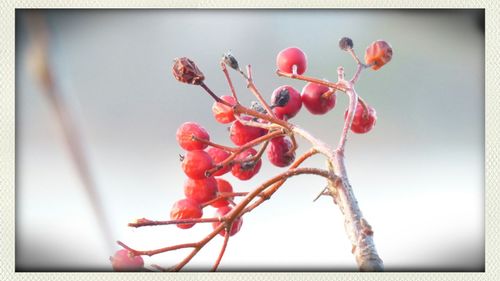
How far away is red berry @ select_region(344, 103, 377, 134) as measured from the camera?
853 millimetres

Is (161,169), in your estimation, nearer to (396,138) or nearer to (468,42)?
(396,138)

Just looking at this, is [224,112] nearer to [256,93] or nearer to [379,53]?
[256,93]

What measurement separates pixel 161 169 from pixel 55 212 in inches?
8.9

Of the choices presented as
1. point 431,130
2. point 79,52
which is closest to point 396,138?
point 431,130

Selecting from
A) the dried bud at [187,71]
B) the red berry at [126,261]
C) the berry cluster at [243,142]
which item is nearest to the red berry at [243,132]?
the berry cluster at [243,142]

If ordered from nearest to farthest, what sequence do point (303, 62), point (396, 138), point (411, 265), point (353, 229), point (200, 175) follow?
point (353, 229) < point (200, 175) < point (303, 62) < point (411, 265) < point (396, 138)

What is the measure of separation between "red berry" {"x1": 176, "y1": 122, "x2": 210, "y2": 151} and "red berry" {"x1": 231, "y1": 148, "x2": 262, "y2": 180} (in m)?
0.05

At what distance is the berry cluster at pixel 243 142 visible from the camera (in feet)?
2.40

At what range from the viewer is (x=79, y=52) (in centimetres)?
122

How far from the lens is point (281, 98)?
83 cm

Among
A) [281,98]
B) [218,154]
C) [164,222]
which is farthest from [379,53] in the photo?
[164,222]

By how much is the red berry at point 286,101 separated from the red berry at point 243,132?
0.04 m

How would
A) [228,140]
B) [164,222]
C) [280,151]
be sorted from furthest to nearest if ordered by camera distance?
1. [228,140]
2. [280,151]
3. [164,222]

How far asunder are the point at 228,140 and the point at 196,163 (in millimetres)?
315
